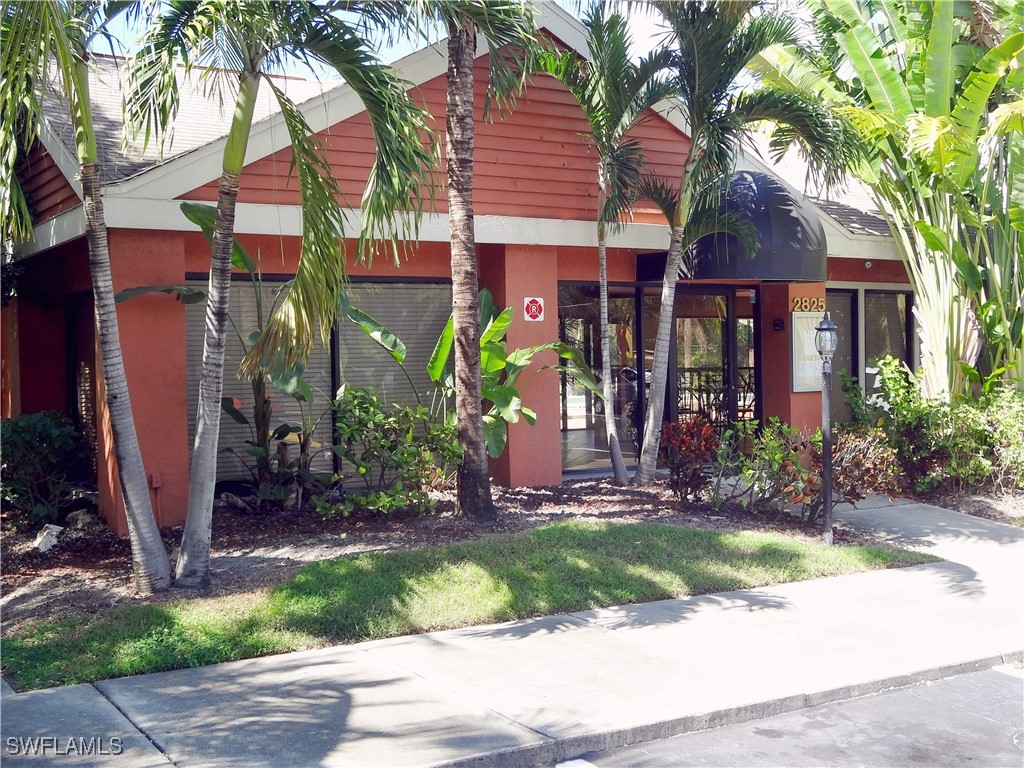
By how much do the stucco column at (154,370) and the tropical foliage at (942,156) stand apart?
26.3 feet

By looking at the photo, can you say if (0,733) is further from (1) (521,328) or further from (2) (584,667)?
(1) (521,328)

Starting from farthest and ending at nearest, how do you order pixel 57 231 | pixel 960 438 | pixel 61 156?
pixel 960 438 < pixel 57 231 < pixel 61 156

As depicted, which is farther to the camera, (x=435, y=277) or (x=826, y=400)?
Result: (x=435, y=277)

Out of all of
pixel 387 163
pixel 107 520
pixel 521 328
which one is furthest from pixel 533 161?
pixel 107 520

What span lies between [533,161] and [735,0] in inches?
112

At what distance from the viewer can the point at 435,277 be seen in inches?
465

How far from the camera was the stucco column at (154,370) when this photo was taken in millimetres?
→ 9367

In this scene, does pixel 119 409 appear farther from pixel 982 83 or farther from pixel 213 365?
pixel 982 83

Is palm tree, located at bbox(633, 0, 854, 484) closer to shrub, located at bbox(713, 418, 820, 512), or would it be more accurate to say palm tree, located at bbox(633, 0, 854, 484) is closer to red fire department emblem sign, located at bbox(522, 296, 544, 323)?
shrub, located at bbox(713, 418, 820, 512)

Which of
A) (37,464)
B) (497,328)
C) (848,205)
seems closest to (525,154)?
(497,328)

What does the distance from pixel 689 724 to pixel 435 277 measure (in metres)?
7.36

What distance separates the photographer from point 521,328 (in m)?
11.6

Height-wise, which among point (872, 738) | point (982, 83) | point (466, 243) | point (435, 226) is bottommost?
point (872, 738)

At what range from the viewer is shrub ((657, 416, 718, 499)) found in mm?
10414
